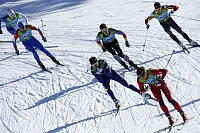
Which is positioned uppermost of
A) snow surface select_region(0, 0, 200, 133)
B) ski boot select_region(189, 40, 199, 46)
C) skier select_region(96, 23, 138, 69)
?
skier select_region(96, 23, 138, 69)

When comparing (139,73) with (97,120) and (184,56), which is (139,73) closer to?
(97,120)

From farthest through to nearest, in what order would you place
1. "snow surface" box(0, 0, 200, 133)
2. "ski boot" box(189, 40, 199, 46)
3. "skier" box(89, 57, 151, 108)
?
"ski boot" box(189, 40, 199, 46), "snow surface" box(0, 0, 200, 133), "skier" box(89, 57, 151, 108)

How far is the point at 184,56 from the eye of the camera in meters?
8.88

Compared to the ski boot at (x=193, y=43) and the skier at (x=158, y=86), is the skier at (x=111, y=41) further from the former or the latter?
the ski boot at (x=193, y=43)

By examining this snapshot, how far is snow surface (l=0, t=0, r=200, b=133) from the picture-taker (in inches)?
252

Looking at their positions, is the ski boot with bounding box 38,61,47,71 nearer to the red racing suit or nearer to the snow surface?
the snow surface

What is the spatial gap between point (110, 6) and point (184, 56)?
419 inches

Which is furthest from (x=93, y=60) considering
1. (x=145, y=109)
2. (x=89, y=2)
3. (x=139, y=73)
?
(x=89, y=2)

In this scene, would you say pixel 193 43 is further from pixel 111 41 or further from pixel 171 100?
pixel 171 100

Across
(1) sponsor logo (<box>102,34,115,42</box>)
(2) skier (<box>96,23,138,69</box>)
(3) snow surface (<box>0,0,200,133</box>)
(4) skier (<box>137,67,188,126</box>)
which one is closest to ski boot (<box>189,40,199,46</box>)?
(3) snow surface (<box>0,0,200,133</box>)

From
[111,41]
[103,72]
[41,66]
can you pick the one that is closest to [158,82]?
[103,72]

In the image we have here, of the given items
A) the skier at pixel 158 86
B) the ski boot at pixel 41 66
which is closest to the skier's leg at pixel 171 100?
the skier at pixel 158 86

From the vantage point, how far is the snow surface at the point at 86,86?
21.0ft

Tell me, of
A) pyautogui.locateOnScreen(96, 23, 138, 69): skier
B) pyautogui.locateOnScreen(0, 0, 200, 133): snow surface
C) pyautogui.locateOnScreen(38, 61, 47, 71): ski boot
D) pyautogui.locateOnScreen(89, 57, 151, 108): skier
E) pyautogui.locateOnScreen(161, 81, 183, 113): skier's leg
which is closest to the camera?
pyautogui.locateOnScreen(161, 81, 183, 113): skier's leg
